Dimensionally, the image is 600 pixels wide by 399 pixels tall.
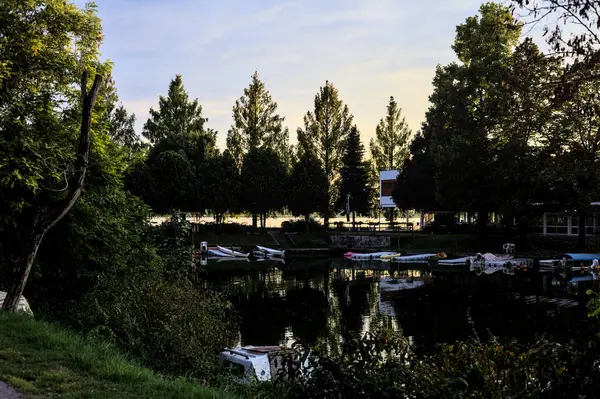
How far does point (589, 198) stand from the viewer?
38.7 meters

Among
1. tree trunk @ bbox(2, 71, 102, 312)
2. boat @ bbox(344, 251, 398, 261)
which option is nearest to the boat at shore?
boat @ bbox(344, 251, 398, 261)

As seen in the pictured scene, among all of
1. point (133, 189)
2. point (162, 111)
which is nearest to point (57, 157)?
point (133, 189)

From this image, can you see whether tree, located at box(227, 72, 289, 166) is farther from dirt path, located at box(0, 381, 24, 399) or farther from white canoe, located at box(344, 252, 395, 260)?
dirt path, located at box(0, 381, 24, 399)

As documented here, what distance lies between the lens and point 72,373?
6738 millimetres

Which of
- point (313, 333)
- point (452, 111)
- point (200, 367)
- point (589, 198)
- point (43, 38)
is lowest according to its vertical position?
point (313, 333)

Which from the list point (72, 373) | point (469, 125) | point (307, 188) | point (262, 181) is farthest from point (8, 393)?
point (307, 188)

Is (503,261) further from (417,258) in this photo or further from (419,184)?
(419,184)

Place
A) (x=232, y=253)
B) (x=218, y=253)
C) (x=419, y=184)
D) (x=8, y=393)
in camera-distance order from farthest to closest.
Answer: (x=419, y=184) < (x=218, y=253) < (x=232, y=253) < (x=8, y=393)

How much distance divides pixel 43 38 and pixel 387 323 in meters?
14.7

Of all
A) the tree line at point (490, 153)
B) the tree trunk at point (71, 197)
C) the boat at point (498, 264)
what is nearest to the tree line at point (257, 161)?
the tree line at point (490, 153)

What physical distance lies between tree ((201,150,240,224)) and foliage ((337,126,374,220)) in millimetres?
11987

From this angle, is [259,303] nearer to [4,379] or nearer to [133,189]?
[4,379]

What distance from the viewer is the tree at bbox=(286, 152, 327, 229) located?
2399 inches

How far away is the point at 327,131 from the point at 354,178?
6.23 meters
